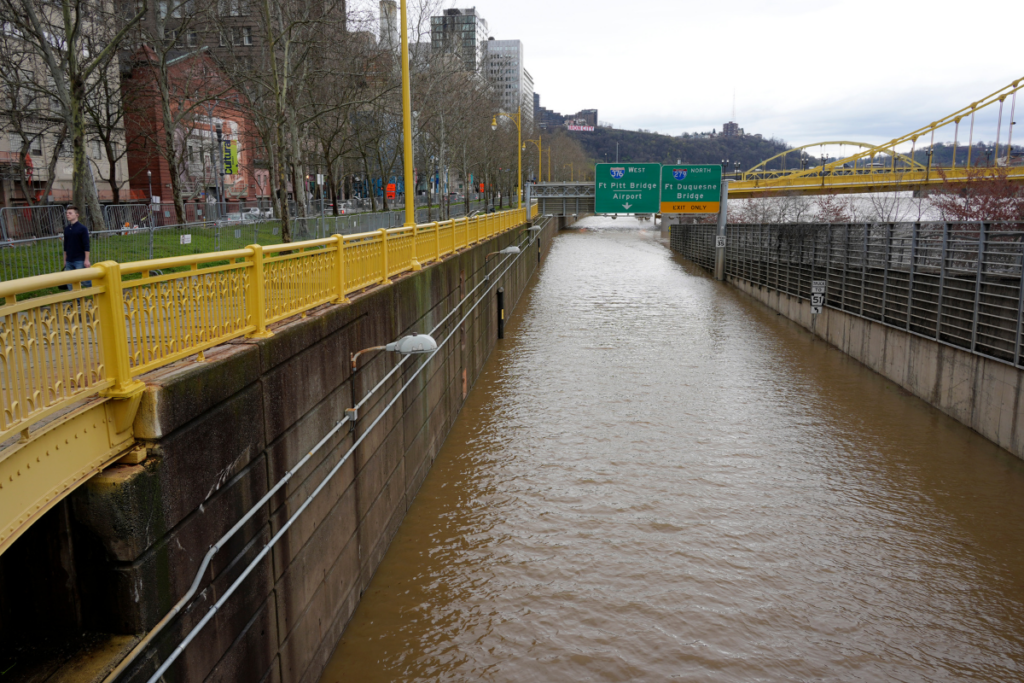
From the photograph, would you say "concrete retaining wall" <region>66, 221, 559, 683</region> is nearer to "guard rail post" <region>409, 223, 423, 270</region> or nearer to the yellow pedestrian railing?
the yellow pedestrian railing

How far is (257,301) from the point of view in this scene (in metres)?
6.16

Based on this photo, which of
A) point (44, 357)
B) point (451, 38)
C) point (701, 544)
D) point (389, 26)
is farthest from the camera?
point (451, 38)

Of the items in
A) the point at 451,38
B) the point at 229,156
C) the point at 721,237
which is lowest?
the point at 721,237

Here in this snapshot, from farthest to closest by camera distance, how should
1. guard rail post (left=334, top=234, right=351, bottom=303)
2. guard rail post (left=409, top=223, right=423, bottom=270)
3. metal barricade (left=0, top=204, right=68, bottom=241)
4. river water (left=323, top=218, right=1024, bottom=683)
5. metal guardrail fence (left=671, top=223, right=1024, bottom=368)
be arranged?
metal barricade (left=0, top=204, right=68, bottom=241), metal guardrail fence (left=671, top=223, right=1024, bottom=368), guard rail post (left=409, top=223, right=423, bottom=270), guard rail post (left=334, top=234, right=351, bottom=303), river water (left=323, top=218, right=1024, bottom=683)

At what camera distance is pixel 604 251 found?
6362 centimetres

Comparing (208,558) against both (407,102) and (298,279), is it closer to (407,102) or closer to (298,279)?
(298,279)

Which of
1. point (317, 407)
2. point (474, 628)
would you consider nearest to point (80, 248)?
point (317, 407)

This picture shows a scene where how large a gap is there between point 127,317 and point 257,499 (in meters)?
1.98

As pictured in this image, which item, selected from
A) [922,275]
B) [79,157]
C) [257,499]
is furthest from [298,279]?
[922,275]

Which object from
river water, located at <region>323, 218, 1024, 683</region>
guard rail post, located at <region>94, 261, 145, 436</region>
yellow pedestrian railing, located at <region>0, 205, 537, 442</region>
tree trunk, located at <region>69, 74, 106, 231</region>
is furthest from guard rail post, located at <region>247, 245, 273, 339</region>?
tree trunk, located at <region>69, 74, 106, 231</region>

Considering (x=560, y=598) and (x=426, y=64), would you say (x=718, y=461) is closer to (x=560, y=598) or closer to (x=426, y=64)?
(x=560, y=598)

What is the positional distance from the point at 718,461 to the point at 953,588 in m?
4.92

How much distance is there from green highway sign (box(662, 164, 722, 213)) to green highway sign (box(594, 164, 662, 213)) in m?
0.66

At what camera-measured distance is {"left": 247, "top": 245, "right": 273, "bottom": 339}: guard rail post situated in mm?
6156
